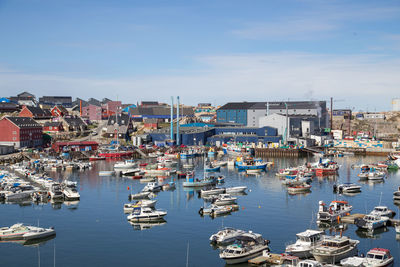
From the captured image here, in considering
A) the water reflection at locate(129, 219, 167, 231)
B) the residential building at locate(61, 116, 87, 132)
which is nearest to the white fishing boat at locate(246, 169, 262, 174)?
the water reflection at locate(129, 219, 167, 231)

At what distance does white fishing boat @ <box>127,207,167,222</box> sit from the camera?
3840 cm

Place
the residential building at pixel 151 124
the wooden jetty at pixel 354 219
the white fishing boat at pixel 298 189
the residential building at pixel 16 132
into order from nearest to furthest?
1. the wooden jetty at pixel 354 219
2. the white fishing boat at pixel 298 189
3. the residential building at pixel 16 132
4. the residential building at pixel 151 124

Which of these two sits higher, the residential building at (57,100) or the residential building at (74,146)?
the residential building at (57,100)

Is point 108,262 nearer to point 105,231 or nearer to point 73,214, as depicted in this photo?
point 105,231

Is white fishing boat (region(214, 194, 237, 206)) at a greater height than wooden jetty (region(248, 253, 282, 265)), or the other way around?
white fishing boat (region(214, 194, 237, 206))

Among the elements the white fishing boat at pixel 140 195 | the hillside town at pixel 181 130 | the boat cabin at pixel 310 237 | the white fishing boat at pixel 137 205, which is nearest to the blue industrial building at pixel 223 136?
the hillside town at pixel 181 130

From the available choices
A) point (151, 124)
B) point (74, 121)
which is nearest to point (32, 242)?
point (74, 121)

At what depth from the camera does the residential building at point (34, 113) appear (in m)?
108

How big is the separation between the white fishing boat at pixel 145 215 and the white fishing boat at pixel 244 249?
9867 mm

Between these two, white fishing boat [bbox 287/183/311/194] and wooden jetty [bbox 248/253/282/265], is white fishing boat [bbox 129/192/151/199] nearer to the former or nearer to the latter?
white fishing boat [bbox 287/183/311/194]

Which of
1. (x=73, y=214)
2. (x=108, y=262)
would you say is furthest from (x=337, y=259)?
(x=73, y=214)

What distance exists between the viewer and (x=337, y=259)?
27.7 meters

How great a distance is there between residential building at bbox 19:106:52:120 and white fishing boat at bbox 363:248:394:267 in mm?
94160

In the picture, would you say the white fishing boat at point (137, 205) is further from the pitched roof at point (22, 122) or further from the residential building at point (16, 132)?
the pitched roof at point (22, 122)
